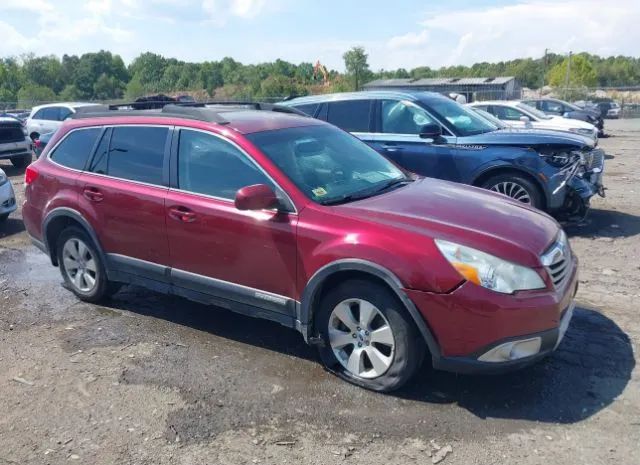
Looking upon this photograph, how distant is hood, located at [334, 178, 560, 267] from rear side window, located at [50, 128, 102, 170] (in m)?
2.69

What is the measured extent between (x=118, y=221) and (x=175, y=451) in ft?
7.61

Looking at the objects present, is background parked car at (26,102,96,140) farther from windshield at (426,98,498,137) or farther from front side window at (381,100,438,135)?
windshield at (426,98,498,137)

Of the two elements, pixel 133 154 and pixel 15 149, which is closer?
pixel 133 154

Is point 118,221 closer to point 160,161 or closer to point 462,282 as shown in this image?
point 160,161

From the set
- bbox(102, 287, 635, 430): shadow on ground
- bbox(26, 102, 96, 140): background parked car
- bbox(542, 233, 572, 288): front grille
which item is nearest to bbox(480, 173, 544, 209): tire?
bbox(102, 287, 635, 430): shadow on ground

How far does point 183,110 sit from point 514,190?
4.49 m

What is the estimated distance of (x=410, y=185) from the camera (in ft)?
15.8

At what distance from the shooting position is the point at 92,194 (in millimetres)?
5324

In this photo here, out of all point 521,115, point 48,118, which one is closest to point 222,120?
point 521,115

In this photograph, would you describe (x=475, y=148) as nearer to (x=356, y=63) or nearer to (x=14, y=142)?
(x=14, y=142)

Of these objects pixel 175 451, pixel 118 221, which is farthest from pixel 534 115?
pixel 175 451

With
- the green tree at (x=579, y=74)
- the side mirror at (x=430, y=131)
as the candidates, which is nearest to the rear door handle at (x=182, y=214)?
the side mirror at (x=430, y=131)

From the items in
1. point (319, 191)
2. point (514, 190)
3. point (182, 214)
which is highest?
point (319, 191)

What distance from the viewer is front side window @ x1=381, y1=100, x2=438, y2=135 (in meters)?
8.26
